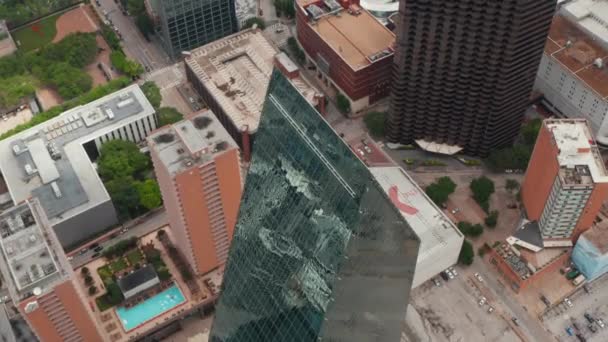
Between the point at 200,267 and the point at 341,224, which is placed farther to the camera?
the point at 200,267

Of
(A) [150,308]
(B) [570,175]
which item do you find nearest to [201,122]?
(A) [150,308]

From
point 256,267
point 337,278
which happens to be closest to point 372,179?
point 337,278

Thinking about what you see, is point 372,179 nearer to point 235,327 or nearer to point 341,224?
point 341,224

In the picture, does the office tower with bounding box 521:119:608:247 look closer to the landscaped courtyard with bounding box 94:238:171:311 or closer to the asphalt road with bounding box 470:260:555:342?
the asphalt road with bounding box 470:260:555:342

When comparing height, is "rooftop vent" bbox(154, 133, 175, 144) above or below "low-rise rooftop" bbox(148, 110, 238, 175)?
above

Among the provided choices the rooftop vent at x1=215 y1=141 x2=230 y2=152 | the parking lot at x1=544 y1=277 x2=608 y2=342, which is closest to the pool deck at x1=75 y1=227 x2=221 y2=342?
the rooftop vent at x1=215 y1=141 x2=230 y2=152

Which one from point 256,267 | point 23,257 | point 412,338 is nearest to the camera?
point 256,267

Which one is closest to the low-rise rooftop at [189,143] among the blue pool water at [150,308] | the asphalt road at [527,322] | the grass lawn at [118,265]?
the blue pool water at [150,308]
